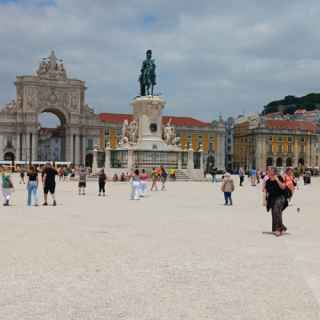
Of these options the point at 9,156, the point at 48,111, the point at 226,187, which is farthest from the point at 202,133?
the point at 226,187

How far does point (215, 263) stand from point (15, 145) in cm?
9752

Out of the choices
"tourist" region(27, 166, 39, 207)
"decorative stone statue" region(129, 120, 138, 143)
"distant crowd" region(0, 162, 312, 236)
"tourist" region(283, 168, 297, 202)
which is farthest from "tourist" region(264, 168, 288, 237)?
"decorative stone statue" region(129, 120, 138, 143)

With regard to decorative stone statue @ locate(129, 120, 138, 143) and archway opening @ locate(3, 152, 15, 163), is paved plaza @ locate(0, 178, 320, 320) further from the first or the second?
archway opening @ locate(3, 152, 15, 163)

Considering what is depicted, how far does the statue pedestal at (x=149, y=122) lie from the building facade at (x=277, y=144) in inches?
2843

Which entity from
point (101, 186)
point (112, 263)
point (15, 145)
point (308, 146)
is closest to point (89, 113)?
point (15, 145)

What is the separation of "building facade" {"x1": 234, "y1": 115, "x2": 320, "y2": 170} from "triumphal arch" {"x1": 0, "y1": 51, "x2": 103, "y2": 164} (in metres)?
31.3

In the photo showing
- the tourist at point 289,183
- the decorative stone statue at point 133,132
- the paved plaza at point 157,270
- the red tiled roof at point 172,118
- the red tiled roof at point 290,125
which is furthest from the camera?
the red tiled roof at point 290,125

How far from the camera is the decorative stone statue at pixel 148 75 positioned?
46406 millimetres

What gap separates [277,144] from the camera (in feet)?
391

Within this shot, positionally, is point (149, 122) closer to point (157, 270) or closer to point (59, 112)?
point (157, 270)

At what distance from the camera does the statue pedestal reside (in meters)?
45.3

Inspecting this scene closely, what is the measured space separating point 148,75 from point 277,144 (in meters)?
76.7

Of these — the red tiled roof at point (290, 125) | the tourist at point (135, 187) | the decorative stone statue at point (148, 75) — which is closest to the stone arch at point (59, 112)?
the red tiled roof at point (290, 125)

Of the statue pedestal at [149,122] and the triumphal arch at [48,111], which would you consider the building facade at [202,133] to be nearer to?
the triumphal arch at [48,111]
